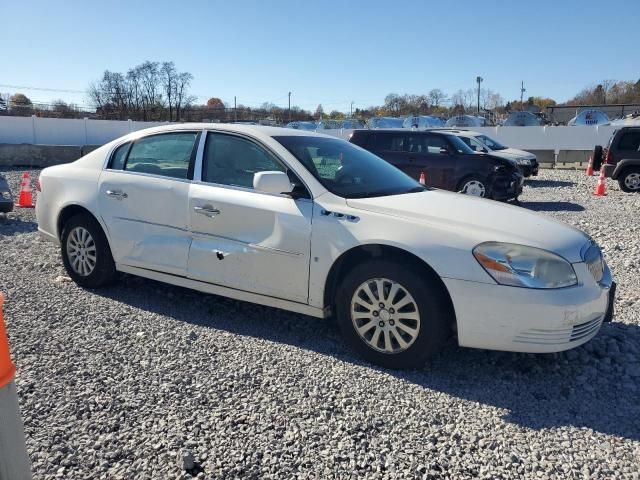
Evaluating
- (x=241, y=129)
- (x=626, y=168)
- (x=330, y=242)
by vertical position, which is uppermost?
(x=241, y=129)

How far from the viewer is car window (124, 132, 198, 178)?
469 centimetres

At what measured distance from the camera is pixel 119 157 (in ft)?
16.8

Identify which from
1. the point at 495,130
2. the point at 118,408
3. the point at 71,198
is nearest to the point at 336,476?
the point at 118,408

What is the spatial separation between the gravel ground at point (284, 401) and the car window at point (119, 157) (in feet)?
4.12

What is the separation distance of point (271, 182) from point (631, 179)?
13442mm

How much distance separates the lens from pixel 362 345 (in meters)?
3.76

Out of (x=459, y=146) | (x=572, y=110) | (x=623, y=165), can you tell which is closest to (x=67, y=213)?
(x=459, y=146)

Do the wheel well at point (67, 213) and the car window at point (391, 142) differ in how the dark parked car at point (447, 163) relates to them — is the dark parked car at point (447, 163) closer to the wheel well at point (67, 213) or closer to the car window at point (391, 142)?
the car window at point (391, 142)

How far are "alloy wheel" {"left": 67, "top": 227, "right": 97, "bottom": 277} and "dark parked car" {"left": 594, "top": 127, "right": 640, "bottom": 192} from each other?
13289 millimetres

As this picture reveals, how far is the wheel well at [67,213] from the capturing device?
5207 millimetres

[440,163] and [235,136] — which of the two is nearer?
[235,136]

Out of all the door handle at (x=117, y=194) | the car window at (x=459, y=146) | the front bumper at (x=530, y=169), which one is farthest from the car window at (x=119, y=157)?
the front bumper at (x=530, y=169)

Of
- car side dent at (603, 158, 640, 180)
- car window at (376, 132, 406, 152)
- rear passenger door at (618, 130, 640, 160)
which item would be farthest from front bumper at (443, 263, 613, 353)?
rear passenger door at (618, 130, 640, 160)

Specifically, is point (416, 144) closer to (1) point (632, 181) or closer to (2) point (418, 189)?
(1) point (632, 181)
